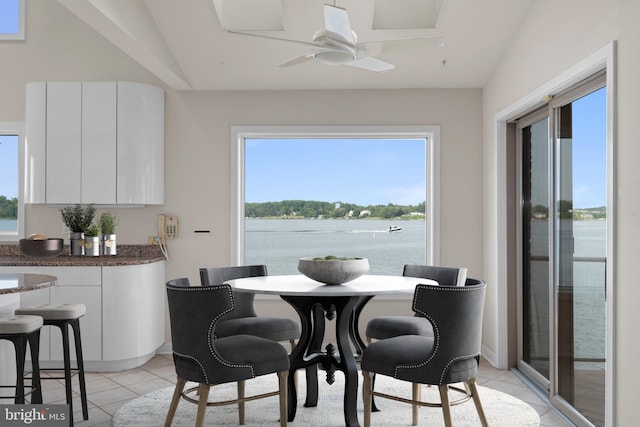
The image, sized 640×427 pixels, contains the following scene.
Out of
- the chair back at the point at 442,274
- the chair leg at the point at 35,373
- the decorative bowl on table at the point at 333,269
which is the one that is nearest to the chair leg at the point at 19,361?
the chair leg at the point at 35,373

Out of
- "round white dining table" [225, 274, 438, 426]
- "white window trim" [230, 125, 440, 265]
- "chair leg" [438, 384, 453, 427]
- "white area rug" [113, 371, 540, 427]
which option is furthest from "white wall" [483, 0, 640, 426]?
"white window trim" [230, 125, 440, 265]

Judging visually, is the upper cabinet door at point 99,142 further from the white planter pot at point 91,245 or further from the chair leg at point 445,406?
the chair leg at point 445,406

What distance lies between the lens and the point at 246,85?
507 cm

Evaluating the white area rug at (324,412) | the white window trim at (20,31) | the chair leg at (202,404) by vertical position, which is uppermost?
the white window trim at (20,31)

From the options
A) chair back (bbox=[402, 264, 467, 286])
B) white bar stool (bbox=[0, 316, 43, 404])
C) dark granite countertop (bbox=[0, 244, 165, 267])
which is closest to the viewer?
white bar stool (bbox=[0, 316, 43, 404])

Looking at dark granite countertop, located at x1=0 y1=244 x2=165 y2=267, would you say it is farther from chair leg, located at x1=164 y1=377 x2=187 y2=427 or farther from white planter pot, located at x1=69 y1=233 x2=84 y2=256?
chair leg, located at x1=164 y1=377 x2=187 y2=427

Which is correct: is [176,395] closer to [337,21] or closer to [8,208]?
[337,21]

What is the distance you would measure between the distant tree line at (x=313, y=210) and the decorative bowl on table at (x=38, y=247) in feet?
5.26

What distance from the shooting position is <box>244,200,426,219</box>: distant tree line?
5.37 m

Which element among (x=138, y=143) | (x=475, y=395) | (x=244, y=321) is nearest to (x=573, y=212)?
(x=475, y=395)

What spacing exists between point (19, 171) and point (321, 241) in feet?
8.89

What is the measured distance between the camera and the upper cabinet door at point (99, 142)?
4.89 m

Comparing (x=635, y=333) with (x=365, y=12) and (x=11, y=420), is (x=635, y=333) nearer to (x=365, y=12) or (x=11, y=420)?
(x=365, y=12)

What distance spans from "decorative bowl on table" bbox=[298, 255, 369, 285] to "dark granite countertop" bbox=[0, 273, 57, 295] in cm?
135
